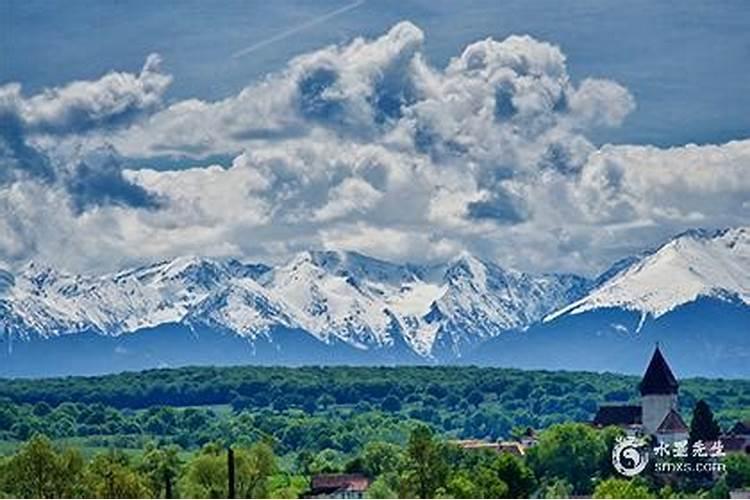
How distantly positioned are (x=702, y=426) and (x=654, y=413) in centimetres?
242

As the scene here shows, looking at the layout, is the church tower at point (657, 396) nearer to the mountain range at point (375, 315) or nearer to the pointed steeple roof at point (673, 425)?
the pointed steeple roof at point (673, 425)

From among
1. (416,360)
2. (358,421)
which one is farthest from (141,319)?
(358,421)

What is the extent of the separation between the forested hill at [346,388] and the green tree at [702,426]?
528 inches

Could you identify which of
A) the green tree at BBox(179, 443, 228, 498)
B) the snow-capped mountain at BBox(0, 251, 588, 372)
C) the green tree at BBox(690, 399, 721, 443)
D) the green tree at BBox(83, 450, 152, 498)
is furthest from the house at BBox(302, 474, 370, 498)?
the snow-capped mountain at BBox(0, 251, 588, 372)

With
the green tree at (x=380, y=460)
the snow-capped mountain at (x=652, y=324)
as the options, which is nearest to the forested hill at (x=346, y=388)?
the snow-capped mountain at (x=652, y=324)

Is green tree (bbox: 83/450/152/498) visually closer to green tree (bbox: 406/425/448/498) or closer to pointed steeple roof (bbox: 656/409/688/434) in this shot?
green tree (bbox: 406/425/448/498)

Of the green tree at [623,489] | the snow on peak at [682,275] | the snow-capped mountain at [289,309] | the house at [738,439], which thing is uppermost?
the snow-capped mountain at [289,309]

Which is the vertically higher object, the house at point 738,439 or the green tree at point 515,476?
the house at point 738,439

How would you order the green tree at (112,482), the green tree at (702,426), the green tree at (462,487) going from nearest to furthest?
the green tree at (112,482) < the green tree at (462,487) < the green tree at (702,426)

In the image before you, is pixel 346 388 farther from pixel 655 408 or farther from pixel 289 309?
pixel 289 309

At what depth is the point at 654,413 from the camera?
25.5 m

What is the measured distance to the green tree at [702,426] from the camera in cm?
2242

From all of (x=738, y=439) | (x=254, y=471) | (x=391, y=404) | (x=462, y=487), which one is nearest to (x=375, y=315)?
(x=391, y=404)

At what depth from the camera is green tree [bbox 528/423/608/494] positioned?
21.8 m
